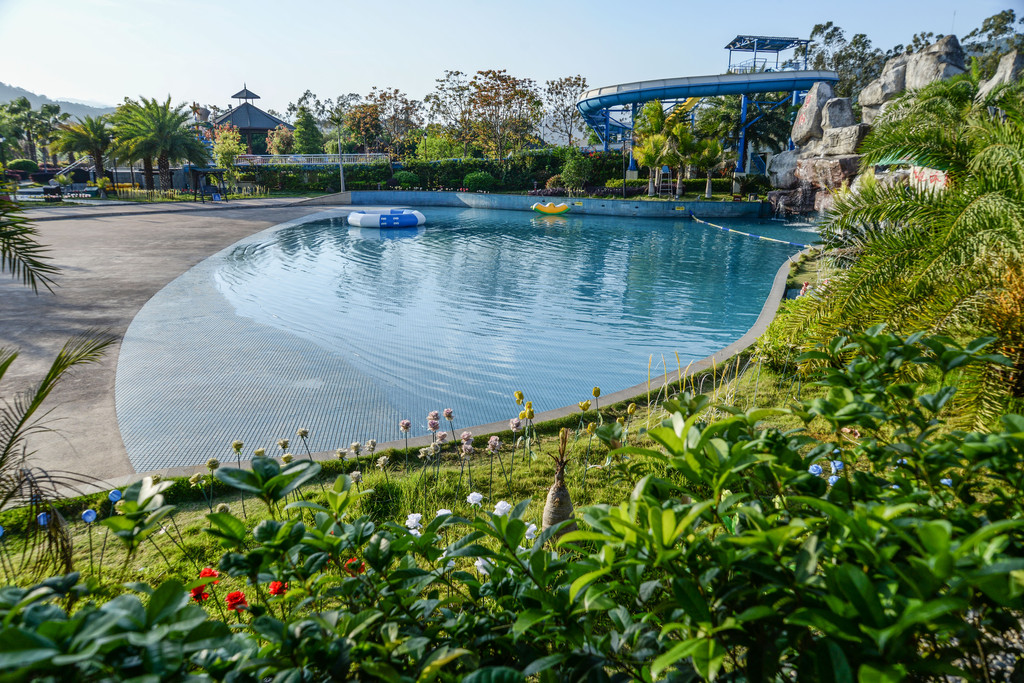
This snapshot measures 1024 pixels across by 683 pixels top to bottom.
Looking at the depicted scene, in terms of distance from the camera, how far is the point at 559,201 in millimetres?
29562

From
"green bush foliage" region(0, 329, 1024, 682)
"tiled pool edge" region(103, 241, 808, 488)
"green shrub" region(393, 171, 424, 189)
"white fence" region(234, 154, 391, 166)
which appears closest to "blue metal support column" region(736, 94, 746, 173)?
"green shrub" region(393, 171, 424, 189)

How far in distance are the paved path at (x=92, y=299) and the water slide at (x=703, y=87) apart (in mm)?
19381

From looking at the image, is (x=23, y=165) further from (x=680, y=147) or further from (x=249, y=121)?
(x=680, y=147)

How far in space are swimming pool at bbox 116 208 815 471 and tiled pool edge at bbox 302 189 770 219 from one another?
9624mm

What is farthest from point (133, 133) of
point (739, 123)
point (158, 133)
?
point (739, 123)

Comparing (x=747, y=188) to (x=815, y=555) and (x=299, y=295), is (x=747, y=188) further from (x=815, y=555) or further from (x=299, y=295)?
(x=815, y=555)

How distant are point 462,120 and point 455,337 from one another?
4019 cm

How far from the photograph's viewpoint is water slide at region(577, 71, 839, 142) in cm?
2902

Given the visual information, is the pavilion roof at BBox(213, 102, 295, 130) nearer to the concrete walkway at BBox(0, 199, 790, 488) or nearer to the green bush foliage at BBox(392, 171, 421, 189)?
the green bush foliage at BBox(392, 171, 421, 189)

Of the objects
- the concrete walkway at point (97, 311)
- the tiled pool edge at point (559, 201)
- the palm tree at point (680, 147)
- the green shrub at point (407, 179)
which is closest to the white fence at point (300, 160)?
the green shrub at point (407, 179)

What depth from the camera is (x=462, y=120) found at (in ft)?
147

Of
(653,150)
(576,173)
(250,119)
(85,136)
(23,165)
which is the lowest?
(576,173)

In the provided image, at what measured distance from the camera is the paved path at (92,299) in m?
4.54

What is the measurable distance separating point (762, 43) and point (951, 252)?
3753 cm
